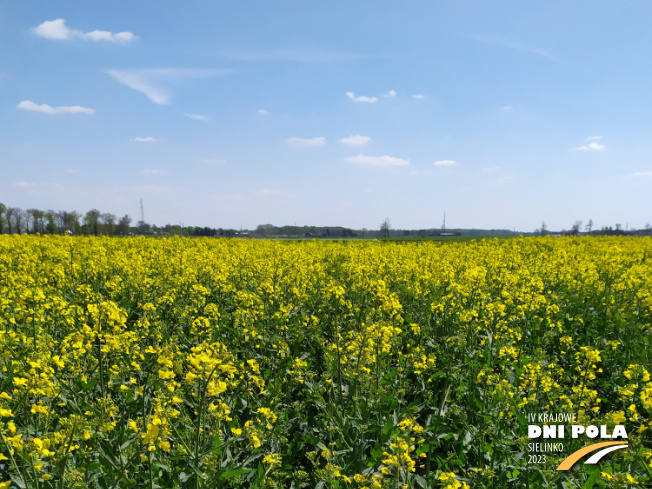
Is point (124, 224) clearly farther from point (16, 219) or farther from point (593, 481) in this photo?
point (593, 481)

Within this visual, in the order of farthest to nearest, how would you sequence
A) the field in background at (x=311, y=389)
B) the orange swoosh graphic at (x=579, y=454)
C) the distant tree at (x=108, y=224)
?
the distant tree at (x=108, y=224) < the orange swoosh graphic at (x=579, y=454) < the field in background at (x=311, y=389)

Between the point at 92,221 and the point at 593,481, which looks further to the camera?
the point at 92,221

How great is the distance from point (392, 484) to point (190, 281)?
232 inches

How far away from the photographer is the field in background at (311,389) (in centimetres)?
268

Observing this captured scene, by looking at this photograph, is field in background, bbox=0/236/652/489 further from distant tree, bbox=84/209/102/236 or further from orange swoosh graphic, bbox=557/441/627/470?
distant tree, bbox=84/209/102/236

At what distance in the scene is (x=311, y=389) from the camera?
404 cm

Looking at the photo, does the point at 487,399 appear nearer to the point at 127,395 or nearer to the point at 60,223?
the point at 127,395

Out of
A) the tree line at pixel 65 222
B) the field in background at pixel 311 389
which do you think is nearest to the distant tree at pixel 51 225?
the tree line at pixel 65 222

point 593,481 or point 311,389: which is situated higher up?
point 311,389

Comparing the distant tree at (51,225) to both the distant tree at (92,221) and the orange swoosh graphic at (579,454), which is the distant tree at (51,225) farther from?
the orange swoosh graphic at (579,454)

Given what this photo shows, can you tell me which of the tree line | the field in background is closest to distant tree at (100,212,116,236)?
the tree line

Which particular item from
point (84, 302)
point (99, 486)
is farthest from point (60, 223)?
point (99, 486)

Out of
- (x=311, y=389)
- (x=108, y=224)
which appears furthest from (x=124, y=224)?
(x=311, y=389)

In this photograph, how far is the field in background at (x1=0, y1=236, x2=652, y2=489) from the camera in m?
2.68
